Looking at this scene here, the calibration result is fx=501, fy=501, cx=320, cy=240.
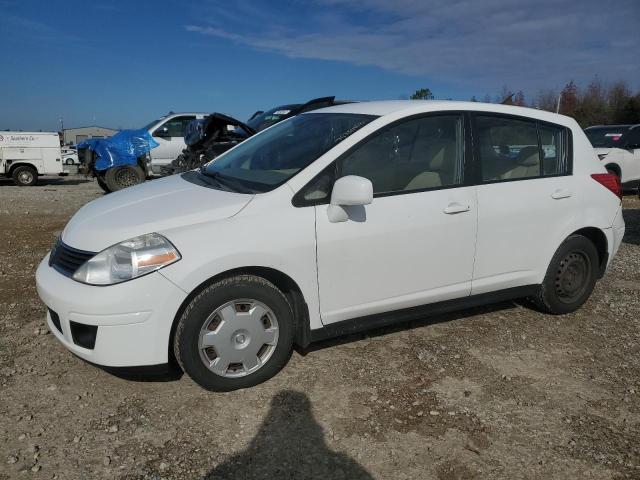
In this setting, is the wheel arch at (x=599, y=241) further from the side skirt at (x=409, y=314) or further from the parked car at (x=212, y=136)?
the parked car at (x=212, y=136)

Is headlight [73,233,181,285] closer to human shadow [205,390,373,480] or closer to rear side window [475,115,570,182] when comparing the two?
human shadow [205,390,373,480]

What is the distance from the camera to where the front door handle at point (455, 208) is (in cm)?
343

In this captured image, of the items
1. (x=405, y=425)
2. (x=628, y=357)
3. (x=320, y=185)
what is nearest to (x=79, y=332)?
(x=320, y=185)

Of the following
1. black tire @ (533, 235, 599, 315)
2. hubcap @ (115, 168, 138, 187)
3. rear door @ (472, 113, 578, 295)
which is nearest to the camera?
rear door @ (472, 113, 578, 295)

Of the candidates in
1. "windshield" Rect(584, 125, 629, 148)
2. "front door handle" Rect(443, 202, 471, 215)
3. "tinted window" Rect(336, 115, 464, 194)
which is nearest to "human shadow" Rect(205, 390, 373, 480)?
"tinted window" Rect(336, 115, 464, 194)

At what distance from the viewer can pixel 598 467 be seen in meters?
2.49

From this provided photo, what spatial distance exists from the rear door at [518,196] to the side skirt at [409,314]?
6 centimetres

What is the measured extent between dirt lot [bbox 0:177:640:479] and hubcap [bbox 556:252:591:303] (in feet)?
1.01

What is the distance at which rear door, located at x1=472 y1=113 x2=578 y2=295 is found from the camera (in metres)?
3.65

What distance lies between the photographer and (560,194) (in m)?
3.94

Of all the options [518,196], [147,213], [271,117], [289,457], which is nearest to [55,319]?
[147,213]

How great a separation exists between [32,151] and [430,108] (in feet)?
55.2

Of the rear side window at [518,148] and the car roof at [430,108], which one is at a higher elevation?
the car roof at [430,108]

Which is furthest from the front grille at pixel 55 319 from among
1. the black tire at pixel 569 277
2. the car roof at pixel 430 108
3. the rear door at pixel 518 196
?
the black tire at pixel 569 277
